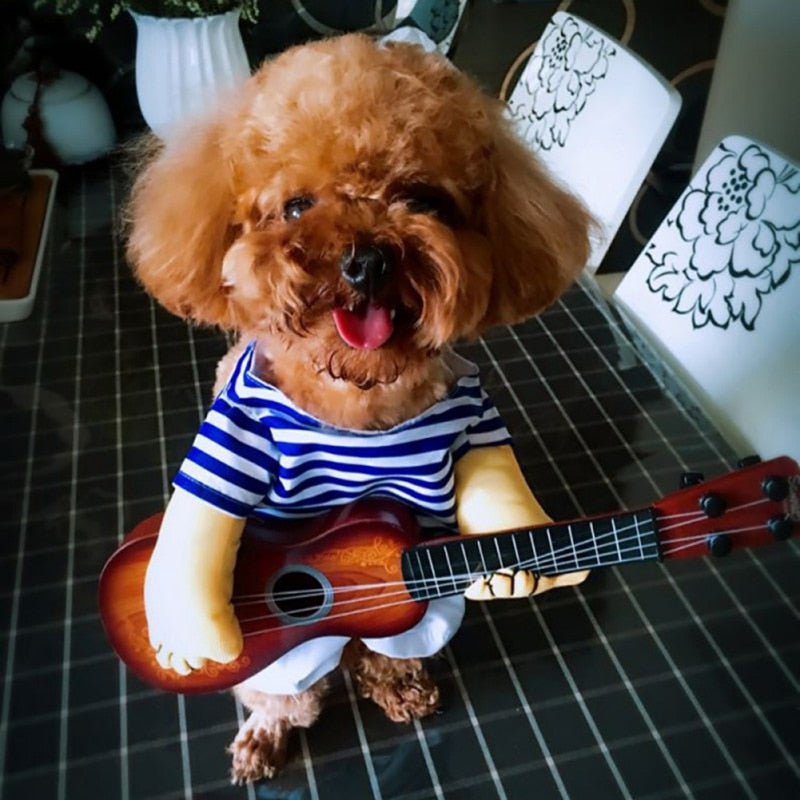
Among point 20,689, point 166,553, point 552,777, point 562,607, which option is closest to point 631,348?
point 562,607

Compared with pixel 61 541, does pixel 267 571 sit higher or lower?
higher

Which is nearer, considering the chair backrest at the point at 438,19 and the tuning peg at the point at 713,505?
the tuning peg at the point at 713,505

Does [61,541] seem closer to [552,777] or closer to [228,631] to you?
[228,631]

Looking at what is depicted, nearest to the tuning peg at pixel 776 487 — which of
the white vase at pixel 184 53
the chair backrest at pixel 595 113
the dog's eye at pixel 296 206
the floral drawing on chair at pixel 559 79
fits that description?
the dog's eye at pixel 296 206

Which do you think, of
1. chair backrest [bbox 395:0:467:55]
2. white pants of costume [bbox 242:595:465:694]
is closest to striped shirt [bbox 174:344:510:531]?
white pants of costume [bbox 242:595:465:694]

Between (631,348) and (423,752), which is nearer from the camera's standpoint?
(423,752)

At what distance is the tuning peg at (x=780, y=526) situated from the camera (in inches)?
23.7

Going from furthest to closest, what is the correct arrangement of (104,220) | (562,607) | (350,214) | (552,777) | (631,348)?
(104,220)
(631,348)
(562,607)
(552,777)
(350,214)

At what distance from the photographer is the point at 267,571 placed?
2.38 feet

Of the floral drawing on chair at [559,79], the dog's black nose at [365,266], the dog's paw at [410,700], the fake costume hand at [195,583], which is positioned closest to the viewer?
the dog's black nose at [365,266]

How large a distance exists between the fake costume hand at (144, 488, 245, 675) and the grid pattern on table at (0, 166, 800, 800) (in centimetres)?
12

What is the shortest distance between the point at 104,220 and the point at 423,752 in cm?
100

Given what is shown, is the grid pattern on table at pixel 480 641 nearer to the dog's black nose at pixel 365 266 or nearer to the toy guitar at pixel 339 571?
the toy guitar at pixel 339 571

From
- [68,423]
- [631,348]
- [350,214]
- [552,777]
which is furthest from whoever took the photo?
[631,348]
